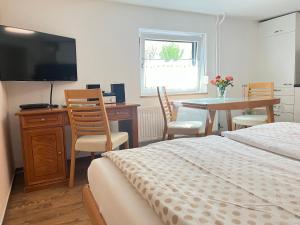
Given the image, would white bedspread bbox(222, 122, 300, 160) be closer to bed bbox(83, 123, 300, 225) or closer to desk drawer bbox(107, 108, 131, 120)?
bed bbox(83, 123, 300, 225)

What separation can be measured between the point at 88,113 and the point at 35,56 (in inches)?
35.2

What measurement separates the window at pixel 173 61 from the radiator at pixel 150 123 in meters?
0.29

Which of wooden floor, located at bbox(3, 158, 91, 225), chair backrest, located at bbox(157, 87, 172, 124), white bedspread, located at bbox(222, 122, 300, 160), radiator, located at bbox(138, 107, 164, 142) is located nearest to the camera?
white bedspread, located at bbox(222, 122, 300, 160)

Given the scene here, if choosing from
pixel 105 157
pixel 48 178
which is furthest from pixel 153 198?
pixel 48 178

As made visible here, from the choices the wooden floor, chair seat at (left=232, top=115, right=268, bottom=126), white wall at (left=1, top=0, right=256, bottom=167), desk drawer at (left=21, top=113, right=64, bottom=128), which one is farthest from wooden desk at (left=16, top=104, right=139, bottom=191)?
chair seat at (left=232, top=115, right=268, bottom=126)

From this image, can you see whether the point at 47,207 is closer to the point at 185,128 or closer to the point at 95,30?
the point at 185,128

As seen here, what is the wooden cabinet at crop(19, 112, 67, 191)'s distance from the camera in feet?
6.89

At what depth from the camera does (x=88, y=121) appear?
216 centimetres

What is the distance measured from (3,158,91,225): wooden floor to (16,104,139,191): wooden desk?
112mm

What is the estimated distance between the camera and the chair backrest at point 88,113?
210 cm

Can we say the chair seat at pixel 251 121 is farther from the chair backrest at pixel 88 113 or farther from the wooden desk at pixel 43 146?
the wooden desk at pixel 43 146

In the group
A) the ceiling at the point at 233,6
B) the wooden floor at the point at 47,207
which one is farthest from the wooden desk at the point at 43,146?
the ceiling at the point at 233,6

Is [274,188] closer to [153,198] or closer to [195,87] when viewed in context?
[153,198]

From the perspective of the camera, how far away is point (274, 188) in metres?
0.75
